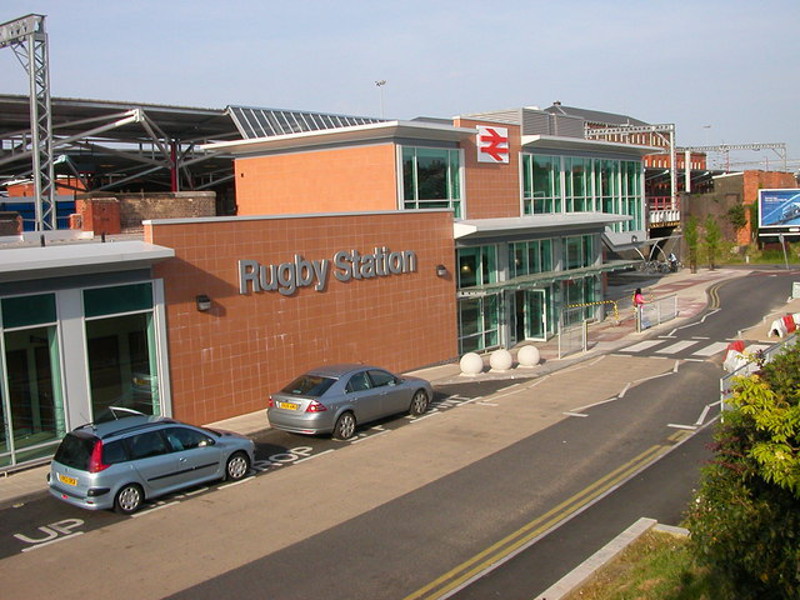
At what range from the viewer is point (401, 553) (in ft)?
36.6

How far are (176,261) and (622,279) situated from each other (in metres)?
41.9

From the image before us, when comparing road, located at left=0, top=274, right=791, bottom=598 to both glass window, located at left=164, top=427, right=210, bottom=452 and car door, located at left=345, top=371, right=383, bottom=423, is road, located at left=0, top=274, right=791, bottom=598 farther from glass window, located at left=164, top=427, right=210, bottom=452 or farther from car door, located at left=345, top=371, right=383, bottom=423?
glass window, located at left=164, top=427, right=210, bottom=452

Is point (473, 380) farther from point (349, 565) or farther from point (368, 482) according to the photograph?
point (349, 565)

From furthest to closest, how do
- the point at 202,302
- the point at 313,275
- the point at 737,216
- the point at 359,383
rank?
the point at 737,216, the point at 313,275, the point at 202,302, the point at 359,383

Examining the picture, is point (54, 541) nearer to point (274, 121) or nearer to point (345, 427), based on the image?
point (345, 427)

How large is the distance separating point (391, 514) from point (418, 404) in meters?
6.92

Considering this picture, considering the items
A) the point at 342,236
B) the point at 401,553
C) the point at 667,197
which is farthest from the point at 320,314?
the point at 667,197

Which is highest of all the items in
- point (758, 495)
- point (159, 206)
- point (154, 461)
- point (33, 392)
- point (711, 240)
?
point (159, 206)

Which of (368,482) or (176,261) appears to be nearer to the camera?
(368,482)

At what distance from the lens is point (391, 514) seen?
1283cm

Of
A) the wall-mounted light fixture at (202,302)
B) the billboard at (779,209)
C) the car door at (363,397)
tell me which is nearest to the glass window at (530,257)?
the car door at (363,397)

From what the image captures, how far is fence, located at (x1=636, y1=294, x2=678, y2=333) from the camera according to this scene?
31.9m

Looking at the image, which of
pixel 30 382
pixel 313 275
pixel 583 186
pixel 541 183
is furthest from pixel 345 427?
pixel 583 186

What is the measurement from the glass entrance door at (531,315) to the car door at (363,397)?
12991 mm
